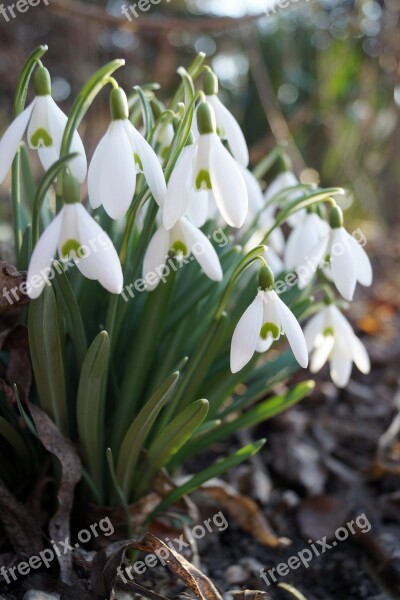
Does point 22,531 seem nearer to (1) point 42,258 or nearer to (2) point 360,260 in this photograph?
(1) point 42,258

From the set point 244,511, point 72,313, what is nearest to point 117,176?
point 72,313

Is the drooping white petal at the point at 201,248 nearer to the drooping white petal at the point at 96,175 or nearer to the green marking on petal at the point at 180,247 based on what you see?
the green marking on petal at the point at 180,247

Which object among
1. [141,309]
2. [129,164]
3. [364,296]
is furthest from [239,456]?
[364,296]

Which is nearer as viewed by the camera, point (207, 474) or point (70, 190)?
point (70, 190)

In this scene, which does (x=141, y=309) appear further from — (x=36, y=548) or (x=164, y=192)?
(x=36, y=548)

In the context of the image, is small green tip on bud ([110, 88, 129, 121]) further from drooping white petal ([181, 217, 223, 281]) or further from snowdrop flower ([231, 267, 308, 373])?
snowdrop flower ([231, 267, 308, 373])
